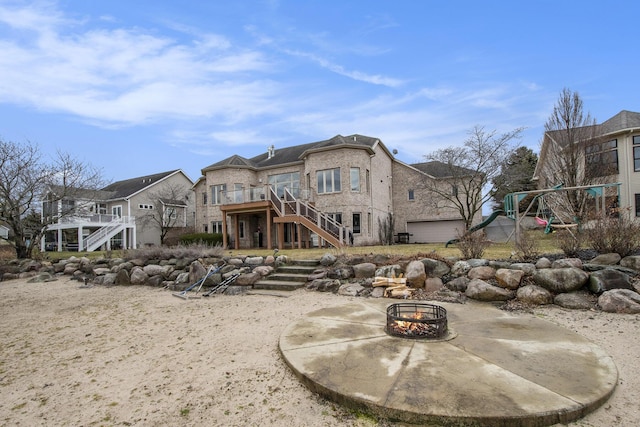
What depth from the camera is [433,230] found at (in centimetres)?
2511

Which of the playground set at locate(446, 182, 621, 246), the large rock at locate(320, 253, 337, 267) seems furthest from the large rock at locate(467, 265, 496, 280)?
the large rock at locate(320, 253, 337, 267)

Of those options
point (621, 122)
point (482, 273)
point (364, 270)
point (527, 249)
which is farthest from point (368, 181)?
point (621, 122)

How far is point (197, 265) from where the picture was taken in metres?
9.91

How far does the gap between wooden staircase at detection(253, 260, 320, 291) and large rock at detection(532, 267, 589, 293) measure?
5848 millimetres

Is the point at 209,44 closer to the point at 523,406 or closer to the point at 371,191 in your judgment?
the point at 523,406

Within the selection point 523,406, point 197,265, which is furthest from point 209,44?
point 523,406

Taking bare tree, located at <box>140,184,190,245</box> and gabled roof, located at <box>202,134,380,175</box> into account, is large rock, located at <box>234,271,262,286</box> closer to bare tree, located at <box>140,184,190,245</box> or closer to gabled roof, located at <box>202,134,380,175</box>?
gabled roof, located at <box>202,134,380,175</box>

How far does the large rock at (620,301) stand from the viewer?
17.9 feet

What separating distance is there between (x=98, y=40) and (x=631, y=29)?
16144 millimetres

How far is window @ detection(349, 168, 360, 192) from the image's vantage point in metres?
20.3

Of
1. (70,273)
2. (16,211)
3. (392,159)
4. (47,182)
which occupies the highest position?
(392,159)

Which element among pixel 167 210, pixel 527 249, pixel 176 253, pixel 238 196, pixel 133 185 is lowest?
pixel 176 253

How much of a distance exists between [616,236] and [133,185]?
40.4 m

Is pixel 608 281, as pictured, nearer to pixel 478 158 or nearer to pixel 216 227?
pixel 478 158
